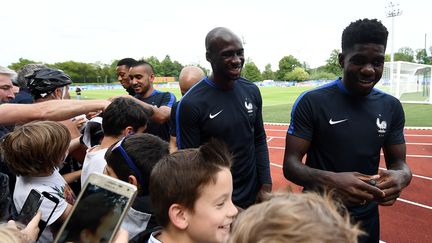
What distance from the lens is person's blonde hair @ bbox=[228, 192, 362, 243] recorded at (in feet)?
2.85

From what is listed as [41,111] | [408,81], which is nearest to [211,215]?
[41,111]

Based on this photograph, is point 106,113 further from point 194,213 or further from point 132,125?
point 194,213

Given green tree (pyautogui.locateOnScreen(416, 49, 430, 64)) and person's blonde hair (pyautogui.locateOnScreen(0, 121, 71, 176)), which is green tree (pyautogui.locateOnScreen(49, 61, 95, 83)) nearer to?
green tree (pyautogui.locateOnScreen(416, 49, 430, 64))

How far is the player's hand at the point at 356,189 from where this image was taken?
1860 millimetres

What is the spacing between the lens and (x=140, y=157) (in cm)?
191

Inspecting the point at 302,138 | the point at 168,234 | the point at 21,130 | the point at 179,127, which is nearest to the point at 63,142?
the point at 21,130

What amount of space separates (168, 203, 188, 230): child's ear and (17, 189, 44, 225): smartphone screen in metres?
0.81

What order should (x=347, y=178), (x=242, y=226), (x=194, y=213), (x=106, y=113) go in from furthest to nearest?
(x=106, y=113) → (x=347, y=178) → (x=194, y=213) → (x=242, y=226)

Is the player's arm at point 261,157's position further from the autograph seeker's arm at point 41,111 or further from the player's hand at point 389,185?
the autograph seeker's arm at point 41,111

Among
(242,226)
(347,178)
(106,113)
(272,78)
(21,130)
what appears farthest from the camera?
(272,78)

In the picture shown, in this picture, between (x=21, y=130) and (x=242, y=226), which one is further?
(x=21, y=130)

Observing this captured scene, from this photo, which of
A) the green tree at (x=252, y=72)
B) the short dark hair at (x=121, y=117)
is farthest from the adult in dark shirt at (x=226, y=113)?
the green tree at (x=252, y=72)

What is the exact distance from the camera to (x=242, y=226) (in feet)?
3.11

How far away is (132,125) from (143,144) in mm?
771
